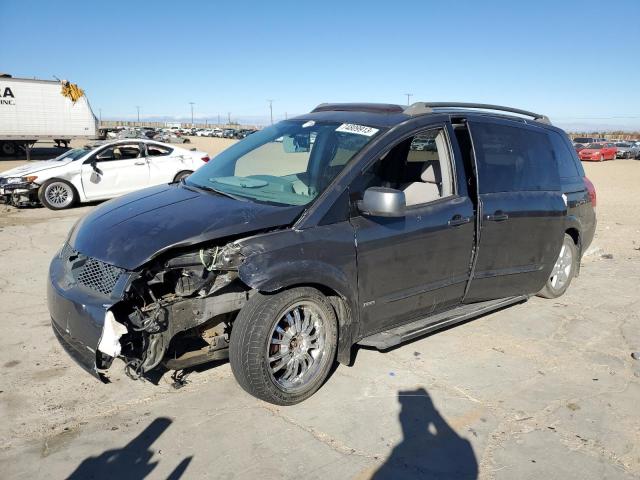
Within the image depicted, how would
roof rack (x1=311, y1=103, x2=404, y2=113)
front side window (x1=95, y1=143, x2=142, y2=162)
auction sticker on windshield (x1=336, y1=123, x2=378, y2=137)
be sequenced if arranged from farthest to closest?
front side window (x1=95, y1=143, x2=142, y2=162) < roof rack (x1=311, y1=103, x2=404, y2=113) < auction sticker on windshield (x1=336, y1=123, x2=378, y2=137)

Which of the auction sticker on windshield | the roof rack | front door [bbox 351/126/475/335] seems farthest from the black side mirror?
the roof rack

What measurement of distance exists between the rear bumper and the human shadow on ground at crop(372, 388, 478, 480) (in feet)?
5.88

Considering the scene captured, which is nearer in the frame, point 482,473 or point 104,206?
point 482,473

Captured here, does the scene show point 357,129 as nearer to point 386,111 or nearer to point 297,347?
point 386,111

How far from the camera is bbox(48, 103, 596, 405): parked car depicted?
324 cm

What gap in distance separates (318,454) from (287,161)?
236cm

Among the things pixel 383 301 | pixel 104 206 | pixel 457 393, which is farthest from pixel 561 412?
pixel 104 206

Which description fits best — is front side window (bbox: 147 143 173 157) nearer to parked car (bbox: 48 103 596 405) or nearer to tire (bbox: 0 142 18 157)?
parked car (bbox: 48 103 596 405)

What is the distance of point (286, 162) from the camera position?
4.40m

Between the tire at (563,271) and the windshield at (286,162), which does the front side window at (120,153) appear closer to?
the windshield at (286,162)

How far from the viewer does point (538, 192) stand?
16.2 feet

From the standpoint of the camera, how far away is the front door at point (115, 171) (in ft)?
37.4

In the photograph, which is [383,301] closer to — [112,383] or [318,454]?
[318,454]

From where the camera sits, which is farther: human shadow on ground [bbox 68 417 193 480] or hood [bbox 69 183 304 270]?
hood [bbox 69 183 304 270]
